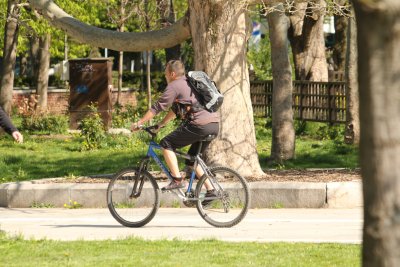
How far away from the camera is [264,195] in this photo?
41.3 feet

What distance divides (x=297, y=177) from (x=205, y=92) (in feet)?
10.6

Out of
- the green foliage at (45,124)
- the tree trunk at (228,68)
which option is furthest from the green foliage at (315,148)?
the green foliage at (45,124)

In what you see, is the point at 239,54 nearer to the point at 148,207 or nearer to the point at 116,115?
the point at 148,207

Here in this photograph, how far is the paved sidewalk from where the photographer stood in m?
10.2

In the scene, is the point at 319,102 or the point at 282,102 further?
the point at 319,102

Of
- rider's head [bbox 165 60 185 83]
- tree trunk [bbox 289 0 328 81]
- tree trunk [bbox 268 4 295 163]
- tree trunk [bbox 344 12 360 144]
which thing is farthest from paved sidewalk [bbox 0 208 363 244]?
tree trunk [bbox 289 0 328 81]

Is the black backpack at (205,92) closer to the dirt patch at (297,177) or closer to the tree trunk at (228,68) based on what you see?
the dirt patch at (297,177)

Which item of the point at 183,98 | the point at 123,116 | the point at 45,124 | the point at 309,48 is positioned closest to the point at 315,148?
the point at 309,48

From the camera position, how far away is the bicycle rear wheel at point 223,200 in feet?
35.6

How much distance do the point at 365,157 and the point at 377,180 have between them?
11 cm

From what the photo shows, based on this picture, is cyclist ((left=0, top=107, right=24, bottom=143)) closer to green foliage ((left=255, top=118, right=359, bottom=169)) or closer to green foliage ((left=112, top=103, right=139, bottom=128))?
green foliage ((left=255, top=118, right=359, bottom=169))

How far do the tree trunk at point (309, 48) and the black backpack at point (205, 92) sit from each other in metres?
16.2

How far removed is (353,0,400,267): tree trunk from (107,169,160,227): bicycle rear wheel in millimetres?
6370

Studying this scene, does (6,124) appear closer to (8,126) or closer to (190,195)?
(8,126)
